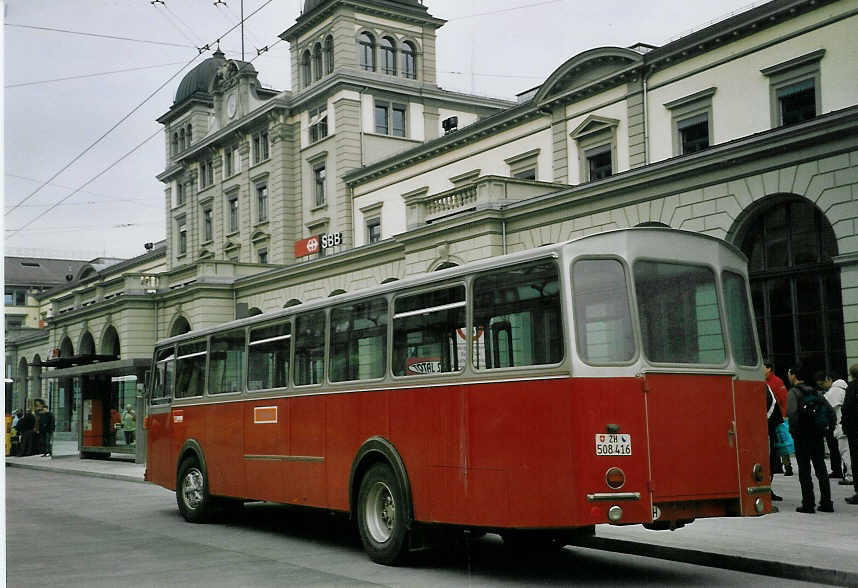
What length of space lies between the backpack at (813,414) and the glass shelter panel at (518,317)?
5.85m

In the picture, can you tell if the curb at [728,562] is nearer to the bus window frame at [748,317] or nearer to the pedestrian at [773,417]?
the bus window frame at [748,317]

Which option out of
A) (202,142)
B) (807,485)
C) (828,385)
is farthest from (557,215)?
(202,142)

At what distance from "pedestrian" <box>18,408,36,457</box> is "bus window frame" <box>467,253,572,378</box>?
3365cm

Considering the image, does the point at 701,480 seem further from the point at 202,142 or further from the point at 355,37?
the point at 202,142

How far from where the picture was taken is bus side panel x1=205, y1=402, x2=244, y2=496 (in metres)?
14.0

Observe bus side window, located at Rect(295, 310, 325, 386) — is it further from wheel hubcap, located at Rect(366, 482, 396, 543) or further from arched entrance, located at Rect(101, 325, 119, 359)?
arched entrance, located at Rect(101, 325, 119, 359)

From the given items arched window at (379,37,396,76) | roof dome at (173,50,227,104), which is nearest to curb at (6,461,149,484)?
arched window at (379,37,396,76)

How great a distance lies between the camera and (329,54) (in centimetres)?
5072

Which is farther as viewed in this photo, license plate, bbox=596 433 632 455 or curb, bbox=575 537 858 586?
curb, bbox=575 537 858 586

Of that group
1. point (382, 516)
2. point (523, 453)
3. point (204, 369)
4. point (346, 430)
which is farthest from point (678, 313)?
point (204, 369)

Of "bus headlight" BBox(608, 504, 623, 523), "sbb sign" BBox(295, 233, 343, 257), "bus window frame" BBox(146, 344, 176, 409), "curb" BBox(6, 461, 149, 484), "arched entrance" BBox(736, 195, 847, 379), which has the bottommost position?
"curb" BBox(6, 461, 149, 484)

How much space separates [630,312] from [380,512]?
3.73 m

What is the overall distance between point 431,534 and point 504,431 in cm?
190

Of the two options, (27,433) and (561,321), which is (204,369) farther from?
(27,433)
